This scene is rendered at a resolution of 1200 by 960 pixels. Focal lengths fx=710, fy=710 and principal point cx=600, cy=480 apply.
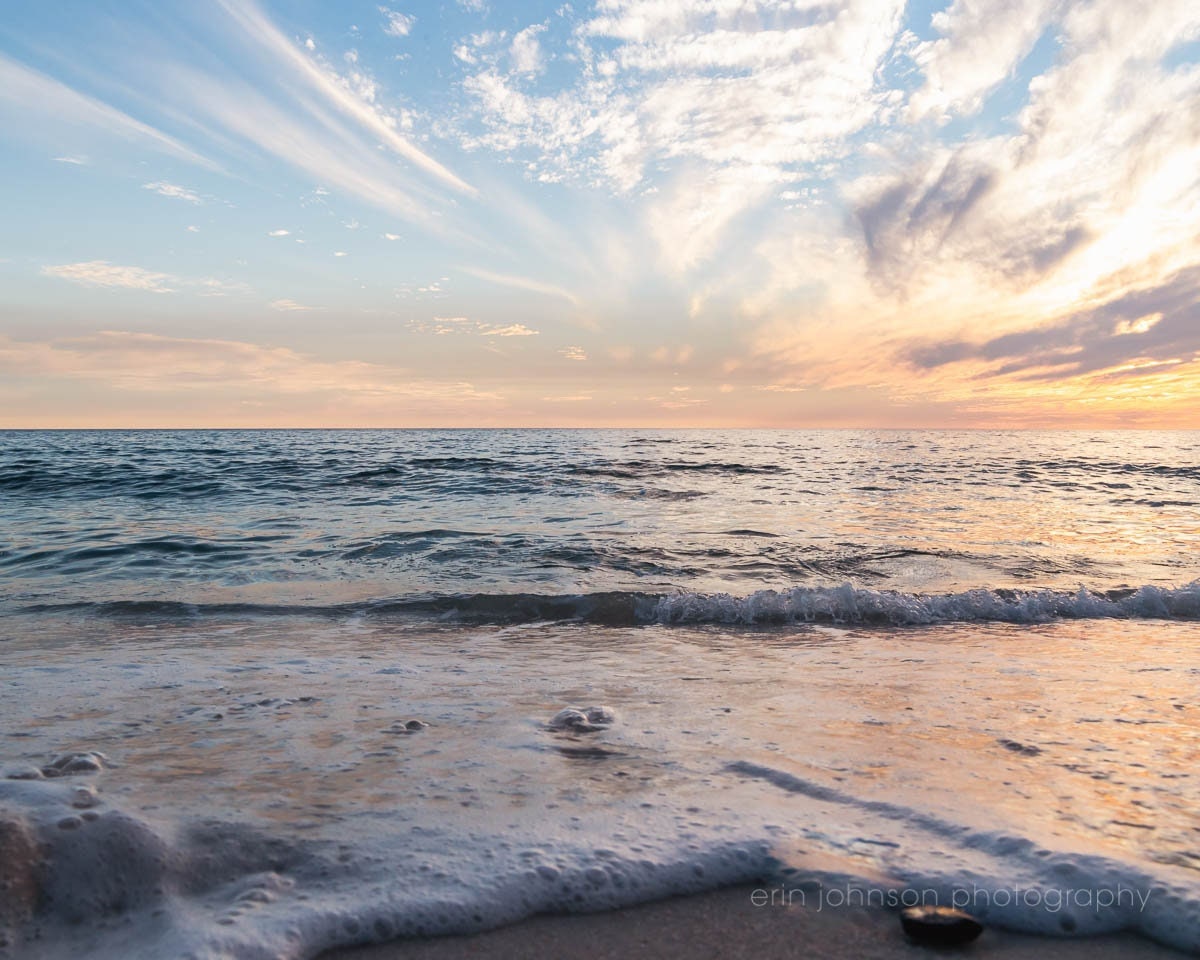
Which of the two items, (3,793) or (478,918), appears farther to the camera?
(3,793)

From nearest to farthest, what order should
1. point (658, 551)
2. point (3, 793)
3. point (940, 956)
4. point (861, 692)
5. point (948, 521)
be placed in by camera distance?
1. point (940, 956)
2. point (3, 793)
3. point (861, 692)
4. point (658, 551)
5. point (948, 521)

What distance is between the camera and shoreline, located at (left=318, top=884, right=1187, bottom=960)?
6.29 ft

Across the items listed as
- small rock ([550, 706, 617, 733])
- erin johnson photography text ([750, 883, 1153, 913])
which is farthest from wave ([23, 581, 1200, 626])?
erin johnson photography text ([750, 883, 1153, 913])

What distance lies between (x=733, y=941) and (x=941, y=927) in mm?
562

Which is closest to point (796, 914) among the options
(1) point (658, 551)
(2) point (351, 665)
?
(2) point (351, 665)

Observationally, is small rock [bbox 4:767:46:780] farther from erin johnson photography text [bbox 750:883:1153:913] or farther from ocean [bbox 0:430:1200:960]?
erin johnson photography text [bbox 750:883:1153:913]

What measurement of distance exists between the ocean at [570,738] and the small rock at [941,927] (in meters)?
0.14

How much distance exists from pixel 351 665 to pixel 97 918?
2.98 metres

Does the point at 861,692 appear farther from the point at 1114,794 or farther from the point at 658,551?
the point at 658,551

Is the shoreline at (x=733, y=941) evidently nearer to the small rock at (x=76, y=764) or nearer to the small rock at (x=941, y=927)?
the small rock at (x=941, y=927)

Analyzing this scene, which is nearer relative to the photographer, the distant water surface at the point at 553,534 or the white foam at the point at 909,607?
the white foam at the point at 909,607

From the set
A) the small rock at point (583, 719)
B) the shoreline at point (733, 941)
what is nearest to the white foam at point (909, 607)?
the small rock at point (583, 719)

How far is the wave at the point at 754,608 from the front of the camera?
6.85 metres

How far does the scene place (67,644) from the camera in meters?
5.59
